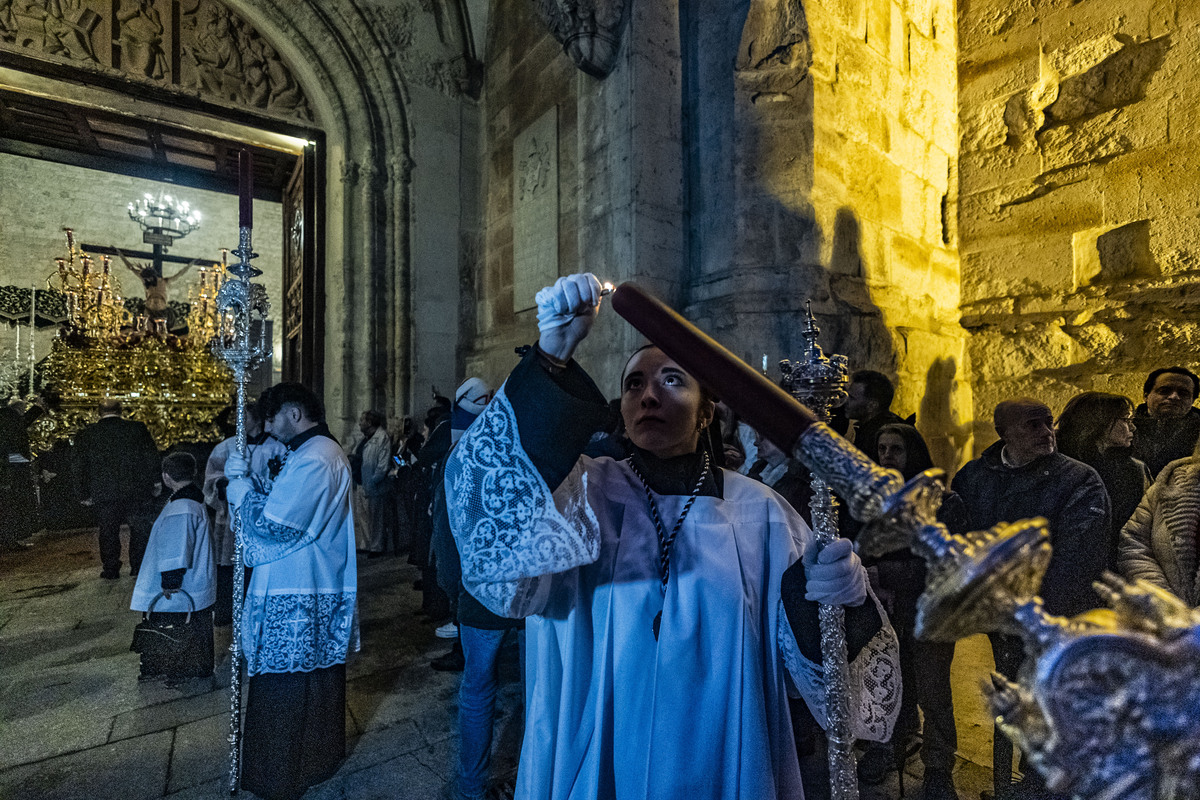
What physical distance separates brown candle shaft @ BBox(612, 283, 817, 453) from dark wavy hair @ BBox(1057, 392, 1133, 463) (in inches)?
130

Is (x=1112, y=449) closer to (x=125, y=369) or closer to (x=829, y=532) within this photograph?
(x=829, y=532)

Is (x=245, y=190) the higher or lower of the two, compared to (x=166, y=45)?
lower

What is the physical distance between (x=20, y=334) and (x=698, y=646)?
62.0ft

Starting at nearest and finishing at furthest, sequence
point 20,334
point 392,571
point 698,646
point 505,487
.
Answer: point 505,487 → point 698,646 → point 392,571 → point 20,334

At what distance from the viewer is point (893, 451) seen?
2.86 m

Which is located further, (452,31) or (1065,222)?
Result: (452,31)

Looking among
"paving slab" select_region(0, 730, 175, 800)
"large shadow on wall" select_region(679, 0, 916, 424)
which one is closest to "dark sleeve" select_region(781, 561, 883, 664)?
"paving slab" select_region(0, 730, 175, 800)

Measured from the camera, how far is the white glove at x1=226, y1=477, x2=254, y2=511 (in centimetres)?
269

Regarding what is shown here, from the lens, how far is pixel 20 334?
1396cm

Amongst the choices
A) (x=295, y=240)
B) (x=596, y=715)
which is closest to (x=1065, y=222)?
(x=596, y=715)

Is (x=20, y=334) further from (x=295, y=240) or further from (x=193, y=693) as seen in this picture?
(x=193, y=693)

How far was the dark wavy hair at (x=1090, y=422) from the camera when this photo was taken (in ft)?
10.5

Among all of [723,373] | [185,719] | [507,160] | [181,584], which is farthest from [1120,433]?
[507,160]

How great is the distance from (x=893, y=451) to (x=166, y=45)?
30.7 feet
